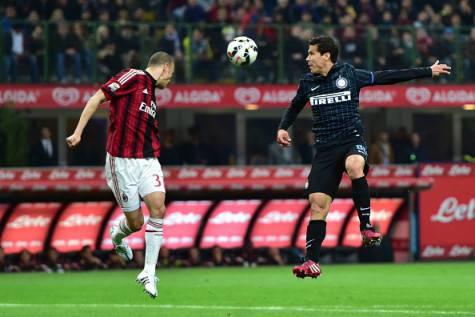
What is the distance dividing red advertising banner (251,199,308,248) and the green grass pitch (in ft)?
9.84

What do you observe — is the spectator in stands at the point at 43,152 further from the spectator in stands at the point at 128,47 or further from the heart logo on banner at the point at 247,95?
the heart logo on banner at the point at 247,95

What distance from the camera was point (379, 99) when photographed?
91.9 feet

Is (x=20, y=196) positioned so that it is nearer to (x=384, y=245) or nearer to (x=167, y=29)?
(x=167, y=29)

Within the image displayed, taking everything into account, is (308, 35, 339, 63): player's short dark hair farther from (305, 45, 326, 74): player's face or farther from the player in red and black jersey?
the player in red and black jersey

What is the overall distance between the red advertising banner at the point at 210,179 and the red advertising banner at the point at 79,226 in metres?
0.52

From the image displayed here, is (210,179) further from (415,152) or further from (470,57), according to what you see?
(470,57)

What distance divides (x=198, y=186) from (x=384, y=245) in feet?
13.2

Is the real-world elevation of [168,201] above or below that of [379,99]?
below

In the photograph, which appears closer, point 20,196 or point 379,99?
point 20,196

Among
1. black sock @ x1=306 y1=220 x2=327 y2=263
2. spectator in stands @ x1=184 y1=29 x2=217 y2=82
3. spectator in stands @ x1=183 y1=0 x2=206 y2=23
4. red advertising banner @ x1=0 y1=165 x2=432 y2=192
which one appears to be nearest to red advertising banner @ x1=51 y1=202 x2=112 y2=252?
red advertising banner @ x1=0 y1=165 x2=432 y2=192

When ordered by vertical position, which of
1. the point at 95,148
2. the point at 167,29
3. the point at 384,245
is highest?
the point at 167,29

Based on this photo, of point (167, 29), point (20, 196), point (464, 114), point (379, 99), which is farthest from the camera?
point (464, 114)

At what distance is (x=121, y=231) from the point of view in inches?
511

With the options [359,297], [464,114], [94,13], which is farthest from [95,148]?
[359,297]
